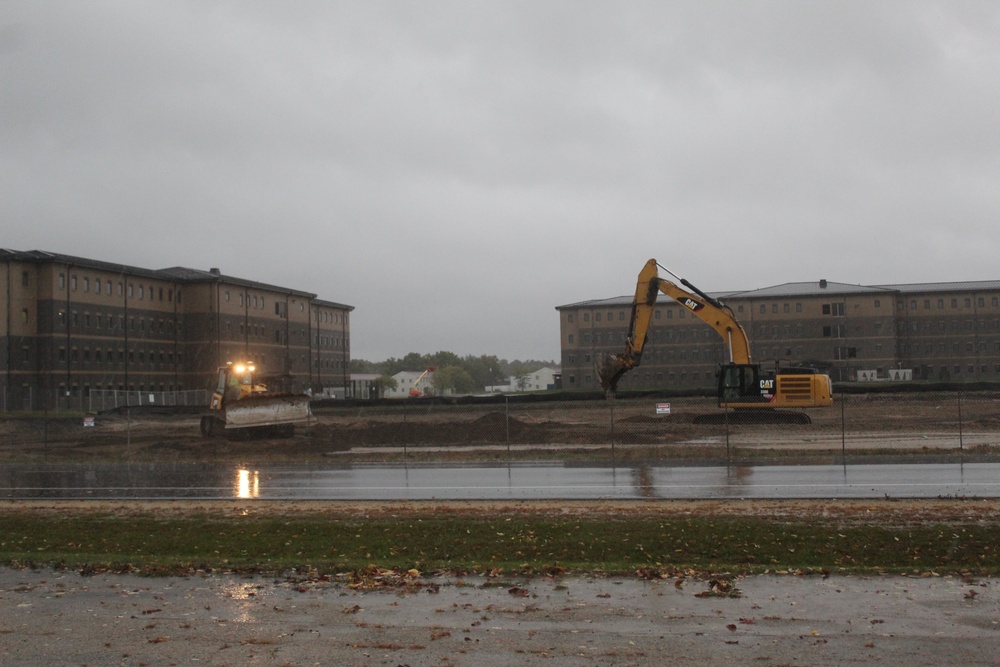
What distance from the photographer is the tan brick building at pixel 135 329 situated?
71438 mm

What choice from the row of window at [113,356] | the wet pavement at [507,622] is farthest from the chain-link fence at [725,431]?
the row of window at [113,356]

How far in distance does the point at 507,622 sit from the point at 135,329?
79615 mm

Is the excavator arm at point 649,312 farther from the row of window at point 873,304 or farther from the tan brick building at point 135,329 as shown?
the row of window at point 873,304

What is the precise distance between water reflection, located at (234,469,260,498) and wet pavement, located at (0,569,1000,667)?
9.87m

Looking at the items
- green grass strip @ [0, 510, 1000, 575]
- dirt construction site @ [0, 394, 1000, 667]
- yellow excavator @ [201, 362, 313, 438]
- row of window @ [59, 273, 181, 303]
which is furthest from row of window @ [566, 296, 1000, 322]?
green grass strip @ [0, 510, 1000, 575]

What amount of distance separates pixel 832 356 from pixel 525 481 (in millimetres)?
88687

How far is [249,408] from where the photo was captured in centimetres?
3903

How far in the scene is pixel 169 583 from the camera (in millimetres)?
11797

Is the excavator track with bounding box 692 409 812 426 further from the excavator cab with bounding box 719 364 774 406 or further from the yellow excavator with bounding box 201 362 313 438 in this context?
the yellow excavator with bounding box 201 362 313 438

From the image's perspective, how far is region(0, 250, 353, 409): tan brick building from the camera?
234 ft

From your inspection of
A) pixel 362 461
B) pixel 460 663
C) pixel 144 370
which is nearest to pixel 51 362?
pixel 144 370

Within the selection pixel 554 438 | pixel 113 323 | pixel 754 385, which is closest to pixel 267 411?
pixel 554 438

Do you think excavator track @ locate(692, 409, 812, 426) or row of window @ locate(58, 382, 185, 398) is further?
row of window @ locate(58, 382, 185, 398)

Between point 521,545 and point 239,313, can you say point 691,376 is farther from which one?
point 521,545
